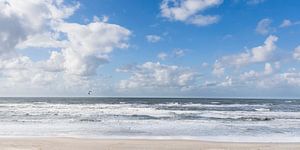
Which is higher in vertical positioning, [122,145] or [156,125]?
[156,125]

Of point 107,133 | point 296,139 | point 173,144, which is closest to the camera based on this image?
point 173,144

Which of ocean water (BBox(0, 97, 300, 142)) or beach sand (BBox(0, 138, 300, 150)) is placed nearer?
beach sand (BBox(0, 138, 300, 150))

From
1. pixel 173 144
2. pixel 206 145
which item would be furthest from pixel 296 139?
pixel 173 144

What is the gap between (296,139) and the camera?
17391 millimetres

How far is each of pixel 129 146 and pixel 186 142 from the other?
270cm

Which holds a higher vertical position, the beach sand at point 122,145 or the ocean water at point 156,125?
the ocean water at point 156,125

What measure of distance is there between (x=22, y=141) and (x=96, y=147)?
11.6 feet

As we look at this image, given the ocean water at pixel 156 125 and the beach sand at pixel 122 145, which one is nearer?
the beach sand at pixel 122 145

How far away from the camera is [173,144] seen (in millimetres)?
14734

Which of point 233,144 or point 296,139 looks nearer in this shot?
point 233,144

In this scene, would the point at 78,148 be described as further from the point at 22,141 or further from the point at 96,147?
the point at 22,141

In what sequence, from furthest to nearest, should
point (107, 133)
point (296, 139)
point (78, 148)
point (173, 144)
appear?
point (107, 133) < point (296, 139) < point (173, 144) < point (78, 148)

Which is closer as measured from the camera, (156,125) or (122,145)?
(122,145)

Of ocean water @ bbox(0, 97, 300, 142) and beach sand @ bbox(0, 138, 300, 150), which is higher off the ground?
ocean water @ bbox(0, 97, 300, 142)
